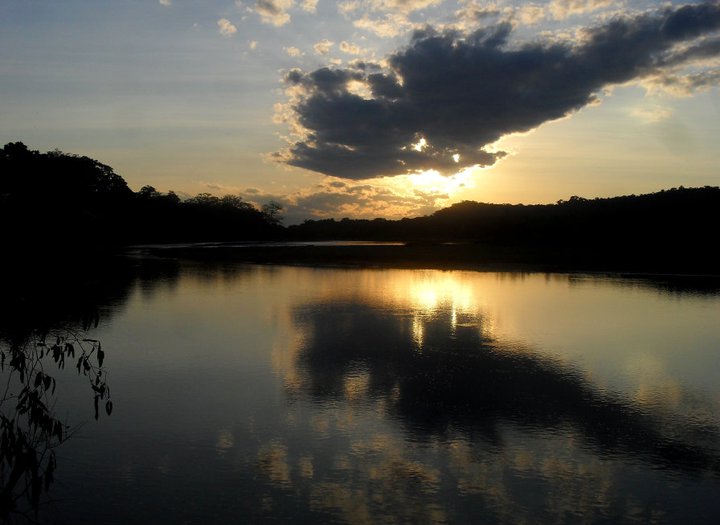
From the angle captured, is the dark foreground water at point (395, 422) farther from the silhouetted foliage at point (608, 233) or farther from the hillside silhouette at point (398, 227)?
the silhouetted foliage at point (608, 233)

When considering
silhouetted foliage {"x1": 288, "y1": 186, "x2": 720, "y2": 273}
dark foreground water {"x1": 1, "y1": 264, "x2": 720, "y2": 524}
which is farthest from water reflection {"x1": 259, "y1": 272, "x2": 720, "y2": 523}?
silhouetted foliage {"x1": 288, "y1": 186, "x2": 720, "y2": 273}

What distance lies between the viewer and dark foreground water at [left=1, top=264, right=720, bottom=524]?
25.2 ft

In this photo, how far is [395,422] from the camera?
10.6 metres

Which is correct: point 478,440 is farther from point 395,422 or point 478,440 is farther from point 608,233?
point 608,233

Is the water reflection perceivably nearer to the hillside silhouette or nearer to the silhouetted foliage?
the hillside silhouette

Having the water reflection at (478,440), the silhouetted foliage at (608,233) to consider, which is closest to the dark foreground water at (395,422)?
the water reflection at (478,440)

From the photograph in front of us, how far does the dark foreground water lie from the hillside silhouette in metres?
3.64

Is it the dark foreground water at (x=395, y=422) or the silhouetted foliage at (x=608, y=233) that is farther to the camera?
the silhouetted foliage at (x=608, y=233)

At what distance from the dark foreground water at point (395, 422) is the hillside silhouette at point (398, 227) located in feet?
12.0

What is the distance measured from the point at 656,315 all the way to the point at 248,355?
16.6 metres

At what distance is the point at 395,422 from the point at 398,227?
16005cm

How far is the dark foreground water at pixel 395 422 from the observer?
7.67 metres

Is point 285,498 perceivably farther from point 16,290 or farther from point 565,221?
point 565,221

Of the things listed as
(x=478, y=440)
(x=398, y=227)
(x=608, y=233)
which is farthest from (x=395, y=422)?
(x=398, y=227)
